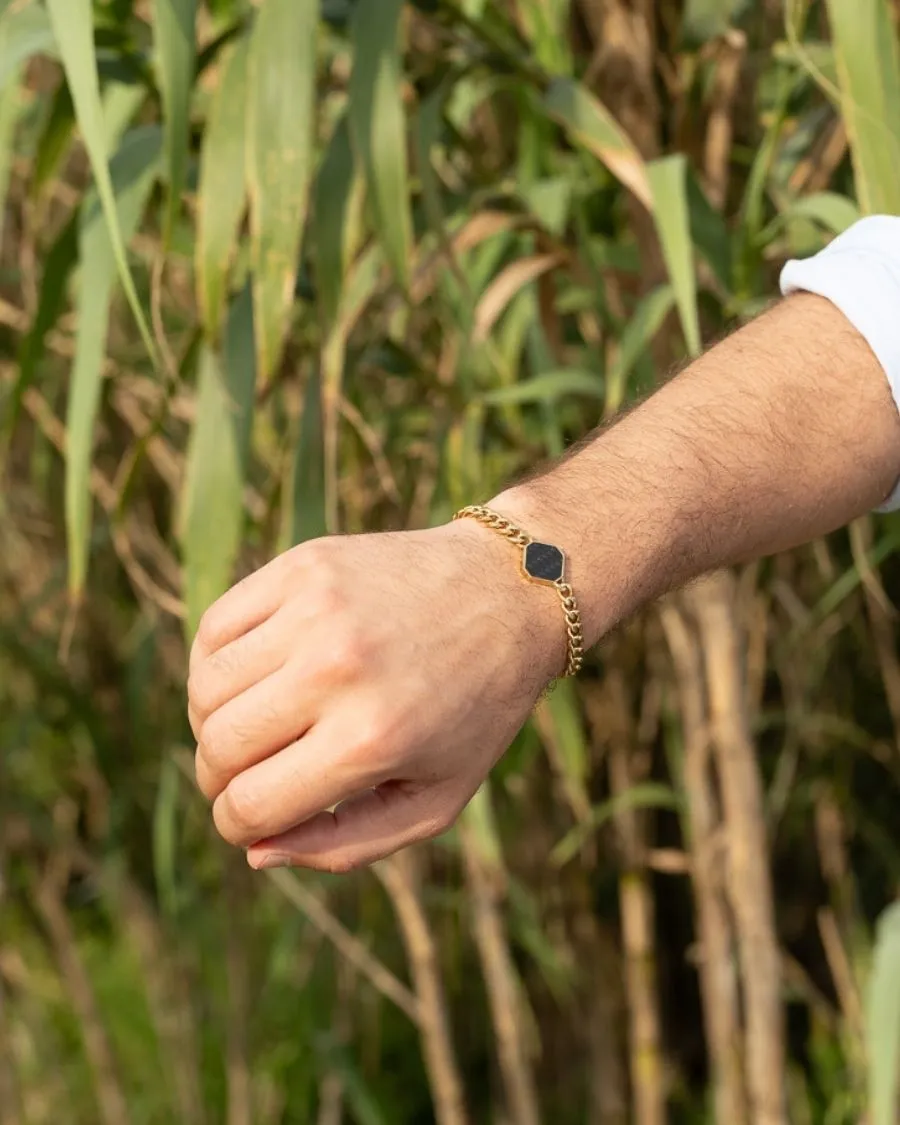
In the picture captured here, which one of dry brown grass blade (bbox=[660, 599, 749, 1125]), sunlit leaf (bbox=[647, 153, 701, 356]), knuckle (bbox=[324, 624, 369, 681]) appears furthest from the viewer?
dry brown grass blade (bbox=[660, 599, 749, 1125])

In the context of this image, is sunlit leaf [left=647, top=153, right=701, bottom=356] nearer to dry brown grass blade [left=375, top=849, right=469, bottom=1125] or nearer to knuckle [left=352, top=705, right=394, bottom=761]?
knuckle [left=352, top=705, right=394, bottom=761]

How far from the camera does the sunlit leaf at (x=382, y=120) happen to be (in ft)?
1.96

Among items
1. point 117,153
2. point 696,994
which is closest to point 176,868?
point 696,994

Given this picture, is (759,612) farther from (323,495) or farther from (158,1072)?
(158,1072)

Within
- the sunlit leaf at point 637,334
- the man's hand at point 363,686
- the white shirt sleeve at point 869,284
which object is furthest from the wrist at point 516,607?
the sunlit leaf at point 637,334

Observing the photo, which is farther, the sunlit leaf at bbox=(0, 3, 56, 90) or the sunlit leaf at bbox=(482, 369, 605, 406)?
the sunlit leaf at bbox=(482, 369, 605, 406)

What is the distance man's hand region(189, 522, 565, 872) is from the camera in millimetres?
378

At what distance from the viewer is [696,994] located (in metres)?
1.44

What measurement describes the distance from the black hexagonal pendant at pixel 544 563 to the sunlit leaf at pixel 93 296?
29 centimetres

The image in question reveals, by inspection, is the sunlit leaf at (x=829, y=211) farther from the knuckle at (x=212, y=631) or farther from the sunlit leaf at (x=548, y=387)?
the knuckle at (x=212, y=631)

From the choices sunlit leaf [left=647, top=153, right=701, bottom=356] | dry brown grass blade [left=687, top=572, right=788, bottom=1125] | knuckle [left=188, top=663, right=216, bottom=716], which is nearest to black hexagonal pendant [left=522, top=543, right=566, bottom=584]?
knuckle [left=188, top=663, right=216, bottom=716]

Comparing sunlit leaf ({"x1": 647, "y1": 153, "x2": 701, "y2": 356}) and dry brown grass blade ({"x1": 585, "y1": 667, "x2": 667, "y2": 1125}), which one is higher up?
sunlit leaf ({"x1": 647, "y1": 153, "x2": 701, "y2": 356})

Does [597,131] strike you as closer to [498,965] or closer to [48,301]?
[48,301]

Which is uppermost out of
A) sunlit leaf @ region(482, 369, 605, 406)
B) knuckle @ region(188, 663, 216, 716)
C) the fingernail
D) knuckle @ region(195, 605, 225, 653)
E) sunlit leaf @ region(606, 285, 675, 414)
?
knuckle @ region(195, 605, 225, 653)
